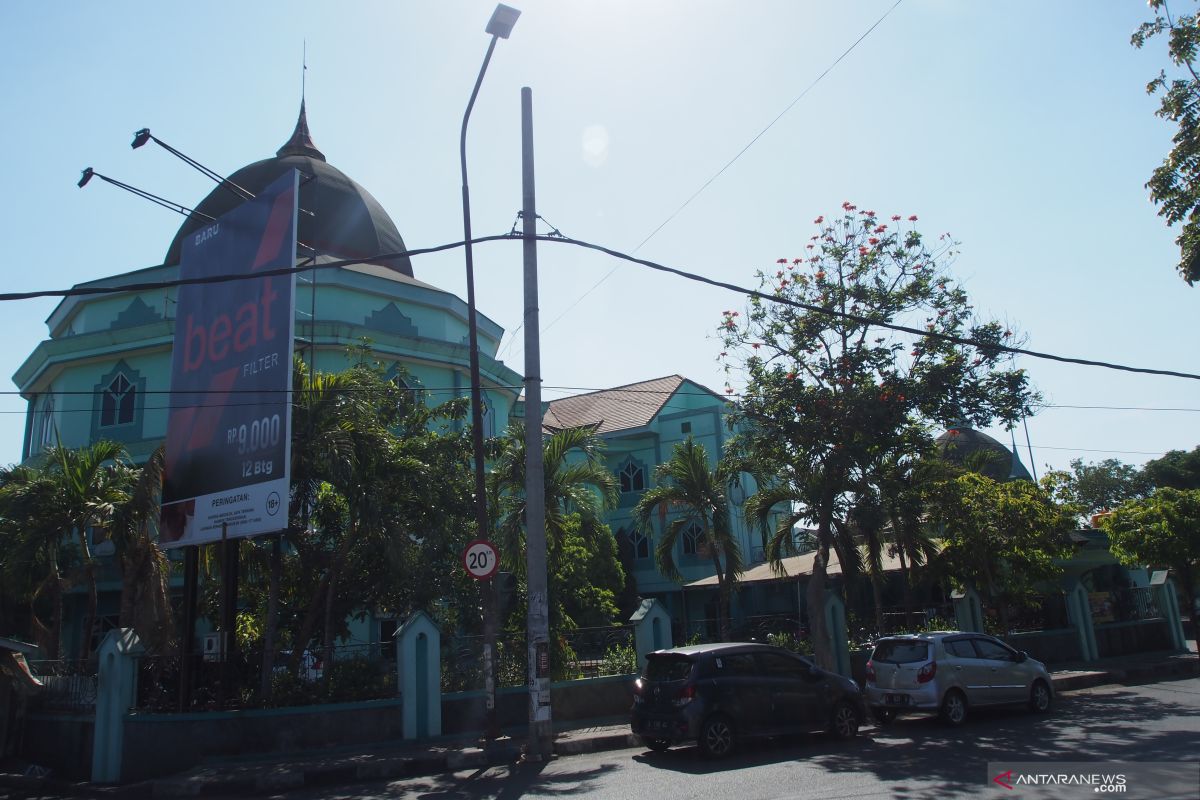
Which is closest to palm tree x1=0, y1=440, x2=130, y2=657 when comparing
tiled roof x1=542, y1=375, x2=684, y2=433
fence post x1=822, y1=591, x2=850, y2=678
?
fence post x1=822, y1=591, x2=850, y2=678

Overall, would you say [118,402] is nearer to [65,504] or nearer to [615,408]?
[65,504]

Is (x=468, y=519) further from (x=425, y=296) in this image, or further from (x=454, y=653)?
(x=425, y=296)

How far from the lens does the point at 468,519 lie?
16328 millimetres

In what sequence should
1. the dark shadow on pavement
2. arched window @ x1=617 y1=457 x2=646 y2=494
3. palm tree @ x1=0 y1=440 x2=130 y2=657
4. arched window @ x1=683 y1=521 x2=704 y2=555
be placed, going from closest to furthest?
the dark shadow on pavement
palm tree @ x1=0 y1=440 x2=130 y2=657
arched window @ x1=683 y1=521 x2=704 y2=555
arched window @ x1=617 y1=457 x2=646 y2=494

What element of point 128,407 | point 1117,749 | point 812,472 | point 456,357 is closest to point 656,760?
point 1117,749

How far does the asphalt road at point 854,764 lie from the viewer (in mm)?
8977

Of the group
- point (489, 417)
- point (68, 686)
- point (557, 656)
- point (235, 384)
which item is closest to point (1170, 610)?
point (557, 656)

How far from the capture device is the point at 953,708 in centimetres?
1309

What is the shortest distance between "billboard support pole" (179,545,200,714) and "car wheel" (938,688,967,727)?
11.0 m

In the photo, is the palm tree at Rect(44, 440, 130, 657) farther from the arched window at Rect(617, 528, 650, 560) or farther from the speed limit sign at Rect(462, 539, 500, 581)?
the arched window at Rect(617, 528, 650, 560)

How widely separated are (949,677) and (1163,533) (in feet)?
37.5

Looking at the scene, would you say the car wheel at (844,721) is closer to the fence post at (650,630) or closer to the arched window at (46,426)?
the fence post at (650,630)

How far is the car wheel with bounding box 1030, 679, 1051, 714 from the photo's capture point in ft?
46.3

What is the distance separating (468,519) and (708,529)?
7.61 m
